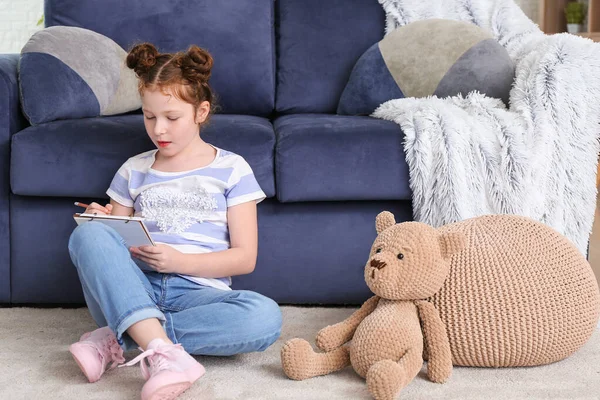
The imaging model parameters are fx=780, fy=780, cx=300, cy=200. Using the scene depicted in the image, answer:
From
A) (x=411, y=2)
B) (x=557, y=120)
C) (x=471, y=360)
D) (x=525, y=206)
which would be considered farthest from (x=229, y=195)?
Answer: (x=411, y=2)

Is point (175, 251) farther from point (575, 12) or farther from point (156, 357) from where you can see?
point (575, 12)

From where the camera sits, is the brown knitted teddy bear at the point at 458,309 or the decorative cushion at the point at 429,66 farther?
the decorative cushion at the point at 429,66

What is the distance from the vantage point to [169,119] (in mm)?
1502

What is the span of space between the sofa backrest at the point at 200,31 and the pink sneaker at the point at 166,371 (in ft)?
3.69

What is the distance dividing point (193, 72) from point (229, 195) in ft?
0.83

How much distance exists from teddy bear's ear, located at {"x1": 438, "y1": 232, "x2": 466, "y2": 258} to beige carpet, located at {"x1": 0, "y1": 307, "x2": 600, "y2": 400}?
22cm

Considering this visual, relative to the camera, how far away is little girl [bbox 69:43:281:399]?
1.33 metres

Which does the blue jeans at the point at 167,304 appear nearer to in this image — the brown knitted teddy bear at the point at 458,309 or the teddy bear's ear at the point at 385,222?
the brown knitted teddy bear at the point at 458,309

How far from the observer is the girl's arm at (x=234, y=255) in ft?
4.78

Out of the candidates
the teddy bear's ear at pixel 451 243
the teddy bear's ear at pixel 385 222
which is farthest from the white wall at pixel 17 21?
the teddy bear's ear at pixel 451 243

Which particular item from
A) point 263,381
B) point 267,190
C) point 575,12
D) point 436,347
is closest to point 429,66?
point 267,190

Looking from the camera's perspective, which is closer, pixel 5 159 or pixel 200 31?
pixel 5 159

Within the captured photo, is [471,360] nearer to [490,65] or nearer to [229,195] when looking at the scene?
[229,195]

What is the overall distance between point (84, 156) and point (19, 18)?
2426 mm
